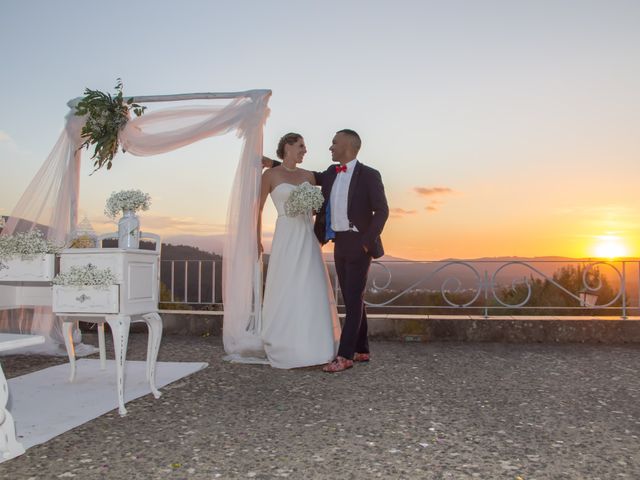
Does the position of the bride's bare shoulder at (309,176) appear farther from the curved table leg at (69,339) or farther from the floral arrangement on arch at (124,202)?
the curved table leg at (69,339)

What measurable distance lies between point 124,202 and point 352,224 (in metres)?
2.11

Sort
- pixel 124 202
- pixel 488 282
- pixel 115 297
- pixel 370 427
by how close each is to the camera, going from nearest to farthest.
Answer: pixel 370 427 → pixel 115 297 → pixel 124 202 → pixel 488 282

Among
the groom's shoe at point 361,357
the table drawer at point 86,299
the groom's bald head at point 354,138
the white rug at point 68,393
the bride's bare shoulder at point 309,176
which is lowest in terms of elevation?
the white rug at point 68,393

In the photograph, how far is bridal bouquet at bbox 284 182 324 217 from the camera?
18.4ft

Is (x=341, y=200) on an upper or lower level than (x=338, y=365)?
upper

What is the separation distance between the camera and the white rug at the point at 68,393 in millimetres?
3717

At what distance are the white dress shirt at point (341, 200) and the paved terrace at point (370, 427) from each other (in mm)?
1387

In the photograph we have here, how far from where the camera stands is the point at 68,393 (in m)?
4.65

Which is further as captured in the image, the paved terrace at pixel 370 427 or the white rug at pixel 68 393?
the white rug at pixel 68 393

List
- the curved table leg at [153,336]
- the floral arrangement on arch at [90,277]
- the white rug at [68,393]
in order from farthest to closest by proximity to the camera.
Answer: the curved table leg at [153,336]
the floral arrangement on arch at [90,277]
the white rug at [68,393]

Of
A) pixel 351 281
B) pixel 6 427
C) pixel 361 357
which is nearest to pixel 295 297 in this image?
pixel 351 281

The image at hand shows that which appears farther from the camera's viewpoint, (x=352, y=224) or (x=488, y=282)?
(x=488, y=282)

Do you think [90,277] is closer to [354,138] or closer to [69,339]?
[69,339]

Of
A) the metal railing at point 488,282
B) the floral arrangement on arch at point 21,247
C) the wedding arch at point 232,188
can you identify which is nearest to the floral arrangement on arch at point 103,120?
the wedding arch at point 232,188
